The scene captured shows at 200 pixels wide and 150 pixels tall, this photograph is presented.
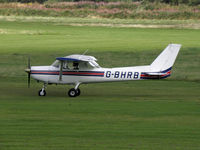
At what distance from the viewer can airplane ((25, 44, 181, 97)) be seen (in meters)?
20.5

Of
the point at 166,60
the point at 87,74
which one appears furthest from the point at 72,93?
the point at 166,60

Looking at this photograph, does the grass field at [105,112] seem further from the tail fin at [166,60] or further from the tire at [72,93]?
the tail fin at [166,60]

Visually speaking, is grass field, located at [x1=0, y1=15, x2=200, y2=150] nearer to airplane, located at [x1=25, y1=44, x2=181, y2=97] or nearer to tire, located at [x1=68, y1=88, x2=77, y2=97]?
tire, located at [x1=68, y1=88, x2=77, y2=97]

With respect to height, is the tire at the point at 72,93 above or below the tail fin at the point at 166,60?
below

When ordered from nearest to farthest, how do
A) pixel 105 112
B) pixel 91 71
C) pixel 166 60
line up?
pixel 105 112, pixel 166 60, pixel 91 71

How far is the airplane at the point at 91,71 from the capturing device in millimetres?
20516

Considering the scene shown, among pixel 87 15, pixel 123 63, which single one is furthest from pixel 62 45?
pixel 87 15

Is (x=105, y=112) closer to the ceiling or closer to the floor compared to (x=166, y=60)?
closer to the floor

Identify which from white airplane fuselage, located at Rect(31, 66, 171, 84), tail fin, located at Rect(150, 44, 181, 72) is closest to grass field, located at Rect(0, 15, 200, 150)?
white airplane fuselage, located at Rect(31, 66, 171, 84)

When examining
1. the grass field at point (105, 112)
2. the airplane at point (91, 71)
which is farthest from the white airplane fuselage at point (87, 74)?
the grass field at point (105, 112)

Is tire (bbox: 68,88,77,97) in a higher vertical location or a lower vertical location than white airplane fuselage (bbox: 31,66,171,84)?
lower

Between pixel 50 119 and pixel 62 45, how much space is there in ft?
102

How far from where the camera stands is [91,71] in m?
21.0

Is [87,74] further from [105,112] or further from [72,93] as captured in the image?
[105,112]
